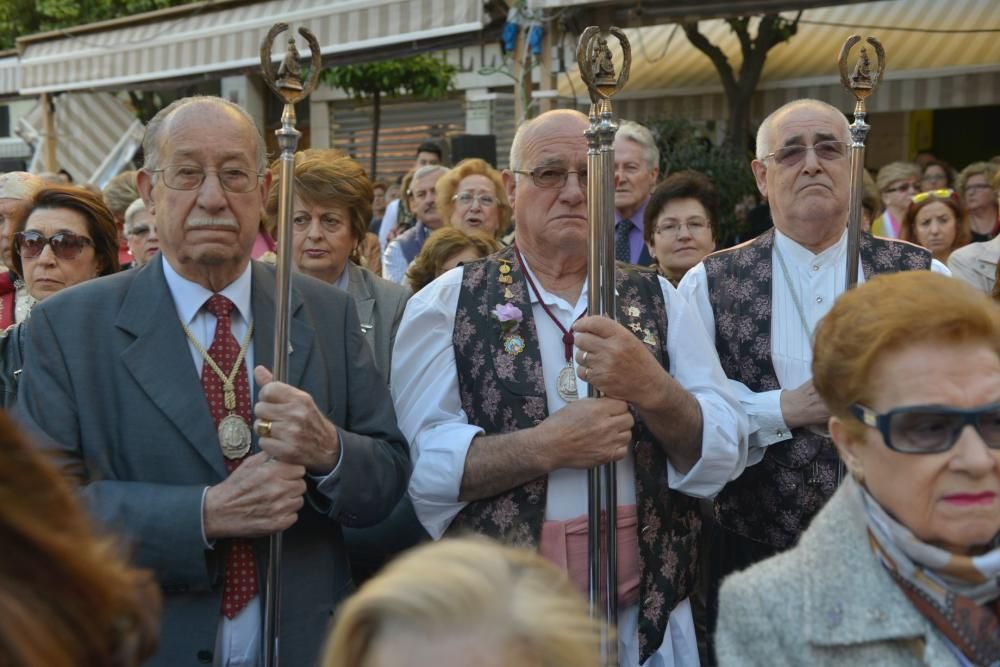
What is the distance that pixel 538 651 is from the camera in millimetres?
1481

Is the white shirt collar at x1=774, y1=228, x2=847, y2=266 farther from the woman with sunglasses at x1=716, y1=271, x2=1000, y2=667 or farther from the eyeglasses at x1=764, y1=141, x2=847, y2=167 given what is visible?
the woman with sunglasses at x1=716, y1=271, x2=1000, y2=667

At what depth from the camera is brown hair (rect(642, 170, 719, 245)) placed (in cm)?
573

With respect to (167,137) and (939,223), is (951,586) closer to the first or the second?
(167,137)

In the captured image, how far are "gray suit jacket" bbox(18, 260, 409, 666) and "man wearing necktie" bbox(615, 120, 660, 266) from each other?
3172mm

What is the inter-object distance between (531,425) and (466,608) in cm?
191

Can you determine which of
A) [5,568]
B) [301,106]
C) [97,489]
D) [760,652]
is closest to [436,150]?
[97,489]

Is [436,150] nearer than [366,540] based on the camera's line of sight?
No

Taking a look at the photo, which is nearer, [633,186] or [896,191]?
[633,186]

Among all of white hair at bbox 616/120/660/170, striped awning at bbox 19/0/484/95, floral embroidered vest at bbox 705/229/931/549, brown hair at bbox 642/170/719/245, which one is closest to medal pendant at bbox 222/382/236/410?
floral embroidered vest at bbox 705/229/931/549

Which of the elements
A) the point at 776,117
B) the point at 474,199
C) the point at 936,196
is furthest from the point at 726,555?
the point at 936,196

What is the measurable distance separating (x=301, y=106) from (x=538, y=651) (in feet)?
75.2

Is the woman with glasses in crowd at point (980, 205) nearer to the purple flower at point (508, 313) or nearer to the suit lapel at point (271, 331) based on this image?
the purple flower at point (508, 313)

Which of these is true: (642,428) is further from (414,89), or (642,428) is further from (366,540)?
(414,89)

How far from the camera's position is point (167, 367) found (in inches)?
Answer: 120
